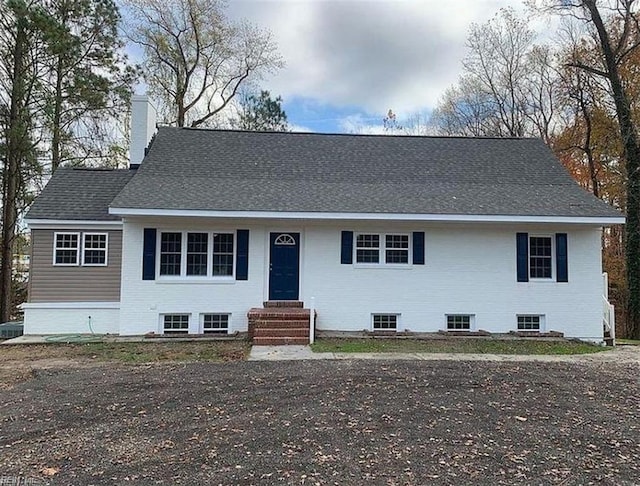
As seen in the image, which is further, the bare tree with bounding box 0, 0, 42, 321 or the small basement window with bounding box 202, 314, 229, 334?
the bare tree with bounding box 0, 0, 42, 321

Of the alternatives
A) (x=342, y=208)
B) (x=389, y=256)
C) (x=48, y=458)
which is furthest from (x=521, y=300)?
(x=48, y=458)

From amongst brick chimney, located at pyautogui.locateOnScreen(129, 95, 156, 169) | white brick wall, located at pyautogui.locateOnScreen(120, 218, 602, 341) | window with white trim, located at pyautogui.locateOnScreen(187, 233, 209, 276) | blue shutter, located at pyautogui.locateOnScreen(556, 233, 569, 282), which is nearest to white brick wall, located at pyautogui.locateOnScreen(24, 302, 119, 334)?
window with white trim, located at pyautogui.locateOnScreen(187, 233, 209, 276)

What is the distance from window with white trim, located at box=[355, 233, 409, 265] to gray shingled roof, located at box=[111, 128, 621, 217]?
0.87m

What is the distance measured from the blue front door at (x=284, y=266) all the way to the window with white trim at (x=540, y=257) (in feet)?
20.0

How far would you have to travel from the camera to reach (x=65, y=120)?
17609 millimetres

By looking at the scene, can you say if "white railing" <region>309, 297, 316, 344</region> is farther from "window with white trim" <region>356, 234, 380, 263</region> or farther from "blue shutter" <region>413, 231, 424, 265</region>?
"blue shutter" <region>413, 231, 424, 265</region>

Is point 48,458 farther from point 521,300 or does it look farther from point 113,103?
point 113,103

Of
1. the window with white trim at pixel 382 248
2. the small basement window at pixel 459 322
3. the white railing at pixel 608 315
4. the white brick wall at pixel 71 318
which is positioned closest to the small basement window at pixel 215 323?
the white brick wall at pixel 71 318

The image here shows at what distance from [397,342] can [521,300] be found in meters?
3.69

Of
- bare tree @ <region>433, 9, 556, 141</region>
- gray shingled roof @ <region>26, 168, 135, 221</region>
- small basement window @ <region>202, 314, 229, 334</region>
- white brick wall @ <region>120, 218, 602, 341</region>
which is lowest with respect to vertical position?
small basement window @ <region>202, 314, 229, 334</region>

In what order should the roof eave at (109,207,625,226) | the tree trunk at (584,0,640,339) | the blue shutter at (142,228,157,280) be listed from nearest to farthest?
1. the roof eave at (109,207,625,226)
2. the blue shutter at (142,228,157,280)
3. the tree trunk at (584,0,640,339)

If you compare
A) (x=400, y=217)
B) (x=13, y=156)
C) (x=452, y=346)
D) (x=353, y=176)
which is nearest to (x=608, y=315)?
(x=452, y=346)

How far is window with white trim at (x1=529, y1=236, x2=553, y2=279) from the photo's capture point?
11.9 meters

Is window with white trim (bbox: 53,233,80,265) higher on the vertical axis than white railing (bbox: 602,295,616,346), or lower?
higher
